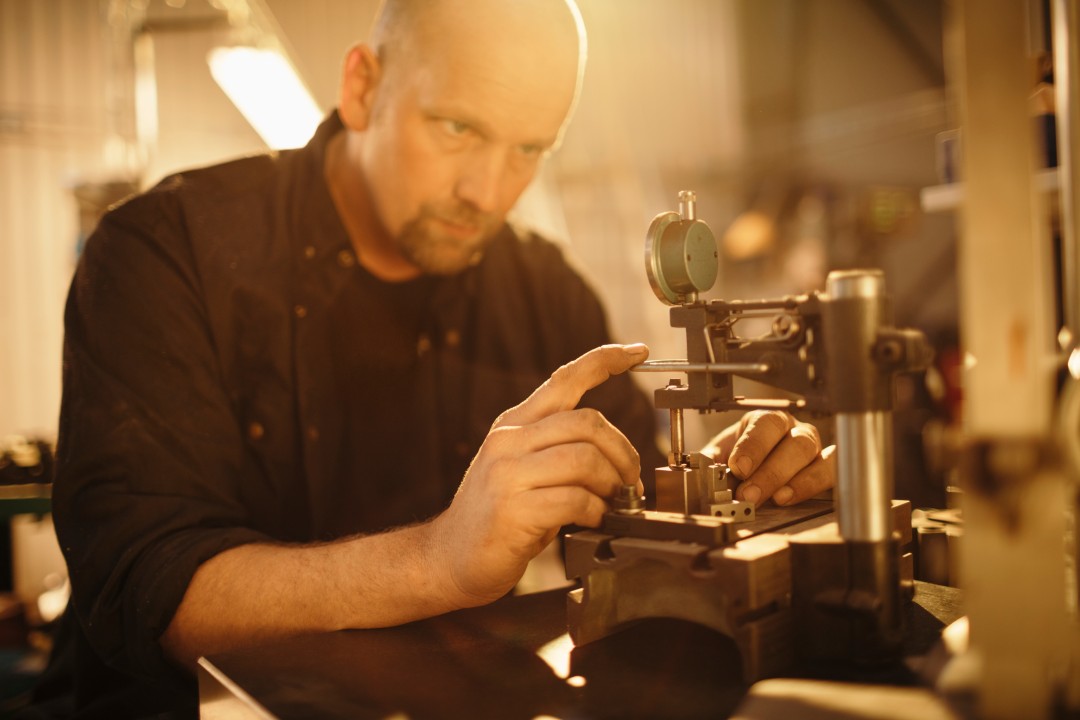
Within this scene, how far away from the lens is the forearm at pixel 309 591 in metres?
0.98

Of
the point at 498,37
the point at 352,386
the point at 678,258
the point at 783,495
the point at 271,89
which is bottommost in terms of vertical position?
the point at 783,495

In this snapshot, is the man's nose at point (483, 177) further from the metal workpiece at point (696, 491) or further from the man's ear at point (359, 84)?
the metal workpiece at point (696, 491)

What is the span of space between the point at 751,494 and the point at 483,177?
0.83 m

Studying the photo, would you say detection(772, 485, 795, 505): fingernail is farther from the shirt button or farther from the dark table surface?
the shirt button

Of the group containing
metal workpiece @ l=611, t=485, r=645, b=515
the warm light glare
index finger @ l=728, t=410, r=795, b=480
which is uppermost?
the warm light glare

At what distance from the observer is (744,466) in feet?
3.39

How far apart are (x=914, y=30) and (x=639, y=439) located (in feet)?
15.3

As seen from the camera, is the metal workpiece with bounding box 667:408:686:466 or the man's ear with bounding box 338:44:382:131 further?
the man's ear with bounding box 338:44:382:131

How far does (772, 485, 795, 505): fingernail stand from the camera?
1023 millimetres

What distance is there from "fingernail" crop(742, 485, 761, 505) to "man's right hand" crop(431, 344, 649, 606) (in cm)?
15

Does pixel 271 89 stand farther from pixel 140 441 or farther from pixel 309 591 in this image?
pixel 309 591

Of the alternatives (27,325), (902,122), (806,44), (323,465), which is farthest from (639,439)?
(806,44)

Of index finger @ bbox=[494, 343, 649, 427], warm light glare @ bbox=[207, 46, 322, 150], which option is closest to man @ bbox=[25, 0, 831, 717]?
index finger @ bbox=[494, 343, 649, 427]

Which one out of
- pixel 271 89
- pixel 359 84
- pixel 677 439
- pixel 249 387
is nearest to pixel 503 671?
pixel 677 439
